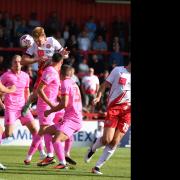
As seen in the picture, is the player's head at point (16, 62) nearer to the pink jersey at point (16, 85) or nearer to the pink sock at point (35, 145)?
the pink jersey at point (16, 85)

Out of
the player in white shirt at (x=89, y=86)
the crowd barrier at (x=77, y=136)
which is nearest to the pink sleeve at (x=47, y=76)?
the crowd barrier at (x=77, y=136)

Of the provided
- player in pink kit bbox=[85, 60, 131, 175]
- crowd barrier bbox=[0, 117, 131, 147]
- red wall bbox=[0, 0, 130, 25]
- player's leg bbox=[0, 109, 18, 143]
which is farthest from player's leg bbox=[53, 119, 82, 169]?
red wall bbox=[0, 0, 130, 25]

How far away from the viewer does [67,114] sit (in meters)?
12.3

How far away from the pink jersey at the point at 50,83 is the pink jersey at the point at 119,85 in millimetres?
1279

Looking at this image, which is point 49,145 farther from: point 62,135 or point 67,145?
point 62,135

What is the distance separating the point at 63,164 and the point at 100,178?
1666mm

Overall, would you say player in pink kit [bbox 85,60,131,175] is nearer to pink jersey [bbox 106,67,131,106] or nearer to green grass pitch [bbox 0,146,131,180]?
pink jersey [bbox 106,67,131,106]

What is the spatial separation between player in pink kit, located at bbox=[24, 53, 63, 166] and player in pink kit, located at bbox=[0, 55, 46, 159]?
0.78 metres

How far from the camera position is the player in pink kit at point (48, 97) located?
12.5 m

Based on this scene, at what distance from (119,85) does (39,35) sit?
244 centimetres

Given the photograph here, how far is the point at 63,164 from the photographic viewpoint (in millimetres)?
12141

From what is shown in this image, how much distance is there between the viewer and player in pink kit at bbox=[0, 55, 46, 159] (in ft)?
46.8
